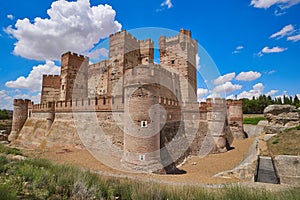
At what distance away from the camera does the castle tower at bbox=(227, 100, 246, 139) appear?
19.3 m

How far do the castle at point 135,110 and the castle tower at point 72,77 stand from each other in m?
0.12

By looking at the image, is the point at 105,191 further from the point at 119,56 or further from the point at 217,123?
the point at 119,56

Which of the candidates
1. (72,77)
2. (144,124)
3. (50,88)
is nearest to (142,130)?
(144,124)

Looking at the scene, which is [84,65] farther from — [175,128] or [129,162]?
[129,162]

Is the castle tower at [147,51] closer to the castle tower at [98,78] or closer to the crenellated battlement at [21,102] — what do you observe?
the castle tower at [98,78]

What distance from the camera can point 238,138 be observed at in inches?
778

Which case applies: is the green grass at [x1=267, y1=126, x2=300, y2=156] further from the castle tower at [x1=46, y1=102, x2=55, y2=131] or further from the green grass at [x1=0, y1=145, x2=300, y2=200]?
the castle tower at [x1=46, y1=102, x2=55, y2=131]

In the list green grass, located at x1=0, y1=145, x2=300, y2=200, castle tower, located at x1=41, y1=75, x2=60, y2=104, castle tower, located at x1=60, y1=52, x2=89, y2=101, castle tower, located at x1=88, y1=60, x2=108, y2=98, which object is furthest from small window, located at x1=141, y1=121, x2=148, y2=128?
castle tower, located at x1=41, y1=75, x2=60, y2=104

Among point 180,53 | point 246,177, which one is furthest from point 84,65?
point 246,177

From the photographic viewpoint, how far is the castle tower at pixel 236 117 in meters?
19.3

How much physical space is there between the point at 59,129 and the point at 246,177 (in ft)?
51.4

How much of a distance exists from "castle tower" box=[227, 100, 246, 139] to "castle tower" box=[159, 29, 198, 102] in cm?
460

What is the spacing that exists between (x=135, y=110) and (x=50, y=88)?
65.2 feet

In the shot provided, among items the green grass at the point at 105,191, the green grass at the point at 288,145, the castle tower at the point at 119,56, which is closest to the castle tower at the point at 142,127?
the green grass at the point at 105,191
